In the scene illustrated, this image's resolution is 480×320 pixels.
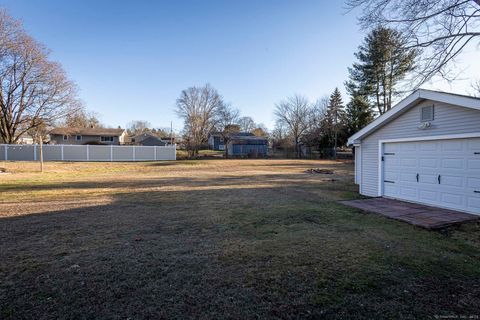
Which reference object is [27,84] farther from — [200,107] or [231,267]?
[231,267]

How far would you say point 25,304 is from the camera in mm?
2389

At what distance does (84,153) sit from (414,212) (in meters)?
30.0

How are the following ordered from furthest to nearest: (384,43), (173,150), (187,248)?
(173,150) < (384,43) < (187,248)

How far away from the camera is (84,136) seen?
40094 millimetres

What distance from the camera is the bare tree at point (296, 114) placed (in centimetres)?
4191

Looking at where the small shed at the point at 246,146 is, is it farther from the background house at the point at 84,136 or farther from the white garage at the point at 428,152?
the white garage at the point at 428,152

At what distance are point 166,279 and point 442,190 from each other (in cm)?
744

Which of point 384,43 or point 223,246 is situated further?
point 384,43

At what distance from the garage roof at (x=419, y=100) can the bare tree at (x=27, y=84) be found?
29148mm

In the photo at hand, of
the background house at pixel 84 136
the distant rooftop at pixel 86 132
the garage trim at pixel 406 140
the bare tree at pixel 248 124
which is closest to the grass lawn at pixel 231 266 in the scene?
the garage trim at pixel 406 140

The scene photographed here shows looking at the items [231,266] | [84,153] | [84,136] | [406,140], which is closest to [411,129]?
[406,140]

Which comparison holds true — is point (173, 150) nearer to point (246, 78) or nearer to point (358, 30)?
point (246, 78)

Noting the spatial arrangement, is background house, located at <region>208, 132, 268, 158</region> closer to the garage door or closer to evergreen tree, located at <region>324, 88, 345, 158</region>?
evergreen tree, located at <region>324, 88, 345, 158</region>

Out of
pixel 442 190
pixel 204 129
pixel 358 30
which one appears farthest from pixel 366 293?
pixel 204 129
